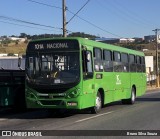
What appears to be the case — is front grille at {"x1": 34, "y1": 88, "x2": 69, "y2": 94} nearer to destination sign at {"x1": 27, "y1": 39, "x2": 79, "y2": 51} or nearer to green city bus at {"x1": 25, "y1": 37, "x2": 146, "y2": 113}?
green city bus at {"x1": 25, "y1": 37, "x2": 146, "y2": 113}

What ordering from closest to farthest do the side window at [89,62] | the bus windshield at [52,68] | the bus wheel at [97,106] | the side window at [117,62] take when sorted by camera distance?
the bus windshield at [52,68]
the side window at [89,62]
the bus wheel at [97,106]
the side window at [117,62]

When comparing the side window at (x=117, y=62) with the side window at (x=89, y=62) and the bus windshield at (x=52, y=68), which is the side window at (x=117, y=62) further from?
the bus windshield at (x=52, y=68)

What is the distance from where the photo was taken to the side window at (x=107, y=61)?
62.3ft

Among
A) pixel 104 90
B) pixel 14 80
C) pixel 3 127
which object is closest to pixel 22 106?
pixel 14 80

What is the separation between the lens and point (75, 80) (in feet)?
51.9

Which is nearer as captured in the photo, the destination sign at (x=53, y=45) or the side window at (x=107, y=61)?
the destination sign at (x=53, y=45)

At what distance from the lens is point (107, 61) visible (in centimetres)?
1933

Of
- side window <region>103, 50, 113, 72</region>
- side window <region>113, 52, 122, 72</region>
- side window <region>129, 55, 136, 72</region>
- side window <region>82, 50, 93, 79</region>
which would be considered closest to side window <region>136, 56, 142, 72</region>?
side window <region>129, 55, 136, 72</region>

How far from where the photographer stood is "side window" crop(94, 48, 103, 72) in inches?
693

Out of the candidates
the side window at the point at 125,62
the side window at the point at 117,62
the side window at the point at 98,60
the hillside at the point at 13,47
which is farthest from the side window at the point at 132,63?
the hillside at the point at 13,47

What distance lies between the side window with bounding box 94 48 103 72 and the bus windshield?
1685 mm

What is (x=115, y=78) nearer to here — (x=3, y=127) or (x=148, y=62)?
(x=3, y=127)

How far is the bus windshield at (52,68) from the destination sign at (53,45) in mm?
194

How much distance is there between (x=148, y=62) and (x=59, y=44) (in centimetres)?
6438
